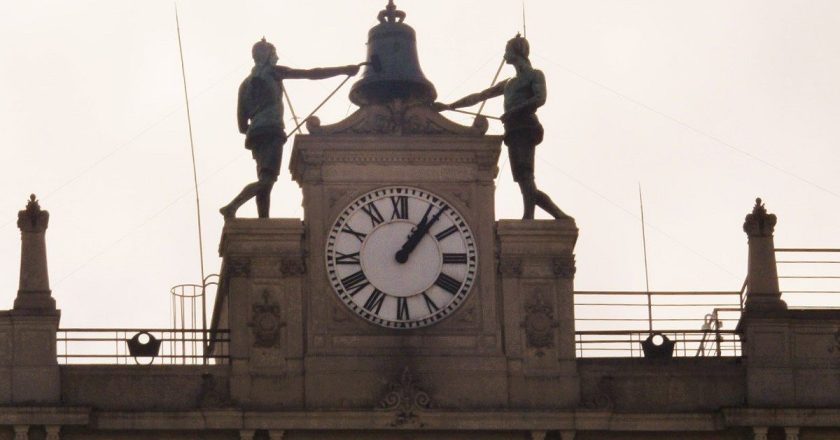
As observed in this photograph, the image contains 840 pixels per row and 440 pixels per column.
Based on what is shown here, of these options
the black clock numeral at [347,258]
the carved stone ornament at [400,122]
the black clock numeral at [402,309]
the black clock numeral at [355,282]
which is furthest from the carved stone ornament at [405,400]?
the carved stone ornament at [400,122]

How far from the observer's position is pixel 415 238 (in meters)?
49.4

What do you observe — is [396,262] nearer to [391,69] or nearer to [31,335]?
[391,69]

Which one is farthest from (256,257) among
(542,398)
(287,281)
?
(542,398)

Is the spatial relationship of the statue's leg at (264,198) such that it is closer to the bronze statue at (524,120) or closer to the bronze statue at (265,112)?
the bronze statue at (265,112)

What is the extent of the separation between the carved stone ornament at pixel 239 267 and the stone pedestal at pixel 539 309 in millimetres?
3200

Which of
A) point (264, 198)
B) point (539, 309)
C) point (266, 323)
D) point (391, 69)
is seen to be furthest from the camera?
point (391, 69)

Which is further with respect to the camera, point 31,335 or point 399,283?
point 399,283

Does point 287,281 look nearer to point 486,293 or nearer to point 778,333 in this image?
point 486,293

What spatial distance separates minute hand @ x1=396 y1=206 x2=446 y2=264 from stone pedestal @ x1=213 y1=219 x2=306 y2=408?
1234 mm

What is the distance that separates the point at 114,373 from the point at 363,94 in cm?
506

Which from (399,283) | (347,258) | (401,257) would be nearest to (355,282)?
(347,258)

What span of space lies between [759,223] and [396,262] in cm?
467

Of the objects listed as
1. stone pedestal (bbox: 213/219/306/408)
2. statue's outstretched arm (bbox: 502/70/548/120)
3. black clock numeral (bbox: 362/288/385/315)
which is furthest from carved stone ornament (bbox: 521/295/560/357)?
stone pedestal (bbox: 213/219/306/408)

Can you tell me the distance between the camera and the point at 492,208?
49719 mm
